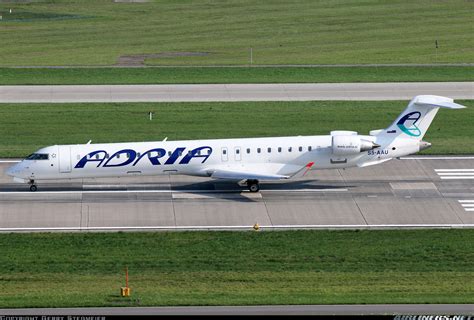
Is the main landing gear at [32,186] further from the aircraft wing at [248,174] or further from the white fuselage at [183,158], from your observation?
the aircraft wing at [248,174]

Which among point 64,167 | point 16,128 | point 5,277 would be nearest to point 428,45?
point 16,128

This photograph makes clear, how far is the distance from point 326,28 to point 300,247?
6190cm

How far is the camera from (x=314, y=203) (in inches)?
2564

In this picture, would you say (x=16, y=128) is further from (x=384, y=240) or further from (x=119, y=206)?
(x=384, y=240)

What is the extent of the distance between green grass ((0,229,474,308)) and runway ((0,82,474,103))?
29.7m

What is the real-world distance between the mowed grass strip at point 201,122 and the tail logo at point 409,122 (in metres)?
7.30

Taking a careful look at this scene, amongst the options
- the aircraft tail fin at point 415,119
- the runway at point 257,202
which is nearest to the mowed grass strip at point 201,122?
the runway at point 257,202

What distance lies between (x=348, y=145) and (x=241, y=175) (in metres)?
5.98

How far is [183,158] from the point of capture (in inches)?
2606

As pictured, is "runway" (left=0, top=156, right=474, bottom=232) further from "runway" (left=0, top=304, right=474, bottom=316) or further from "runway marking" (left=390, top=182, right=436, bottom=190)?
"runway" (left=0, top=304, right=474, bottom=316)

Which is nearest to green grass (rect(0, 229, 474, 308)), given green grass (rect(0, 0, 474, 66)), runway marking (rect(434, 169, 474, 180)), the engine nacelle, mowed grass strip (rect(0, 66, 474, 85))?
the engine nacelle

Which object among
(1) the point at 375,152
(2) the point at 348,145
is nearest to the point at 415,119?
(1) the point at 375,152

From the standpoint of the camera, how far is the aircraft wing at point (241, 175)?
65750 millimetres

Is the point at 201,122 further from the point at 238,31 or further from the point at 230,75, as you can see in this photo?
the point at 238,31
